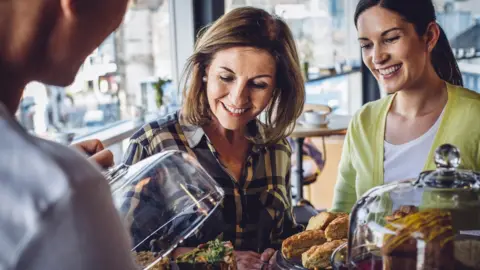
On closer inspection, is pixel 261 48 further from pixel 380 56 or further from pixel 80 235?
pixel 80 235

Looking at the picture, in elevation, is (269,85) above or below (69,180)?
below

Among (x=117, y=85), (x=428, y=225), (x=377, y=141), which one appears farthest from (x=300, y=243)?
(x=117, y=85)

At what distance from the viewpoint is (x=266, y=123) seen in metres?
1.73

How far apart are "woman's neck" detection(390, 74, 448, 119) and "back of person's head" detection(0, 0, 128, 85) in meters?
1.27

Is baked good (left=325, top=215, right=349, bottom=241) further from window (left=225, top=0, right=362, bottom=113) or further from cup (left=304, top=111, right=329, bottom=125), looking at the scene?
window (left=225, top=0, right=362, bottom=113)

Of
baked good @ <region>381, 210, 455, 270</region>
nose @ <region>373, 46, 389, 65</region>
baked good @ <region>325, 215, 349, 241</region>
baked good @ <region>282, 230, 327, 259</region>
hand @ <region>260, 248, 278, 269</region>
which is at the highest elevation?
nose @ <region>373, 46, 389, 65</region>

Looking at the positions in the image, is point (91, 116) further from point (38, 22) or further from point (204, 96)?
point (38, 22)

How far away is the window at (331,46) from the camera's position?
19.3ft

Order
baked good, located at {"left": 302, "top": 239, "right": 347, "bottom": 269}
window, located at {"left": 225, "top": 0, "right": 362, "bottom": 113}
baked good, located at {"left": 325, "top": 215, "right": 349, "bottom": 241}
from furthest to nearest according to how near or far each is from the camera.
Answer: window, located at {"left": 225, "top": 0, "right": 362, "bottom": 113}, baked good, located at {"left": 325, "top": 215, "right": 349, "bottom": 241}, baked good, located at {"left": 302, "top": 239, "right": 347, "bottom": 269}

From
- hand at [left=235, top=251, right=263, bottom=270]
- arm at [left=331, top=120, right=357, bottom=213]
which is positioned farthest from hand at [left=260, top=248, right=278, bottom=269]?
arm at [left=331, top=120, right=357, bottom=213]

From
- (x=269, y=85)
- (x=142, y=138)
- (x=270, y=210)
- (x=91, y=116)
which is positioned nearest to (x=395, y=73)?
(x=269, y=85)

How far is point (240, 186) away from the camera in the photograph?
162 centimetres

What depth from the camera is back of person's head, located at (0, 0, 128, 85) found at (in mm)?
451

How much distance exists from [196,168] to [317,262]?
0.92 ft
